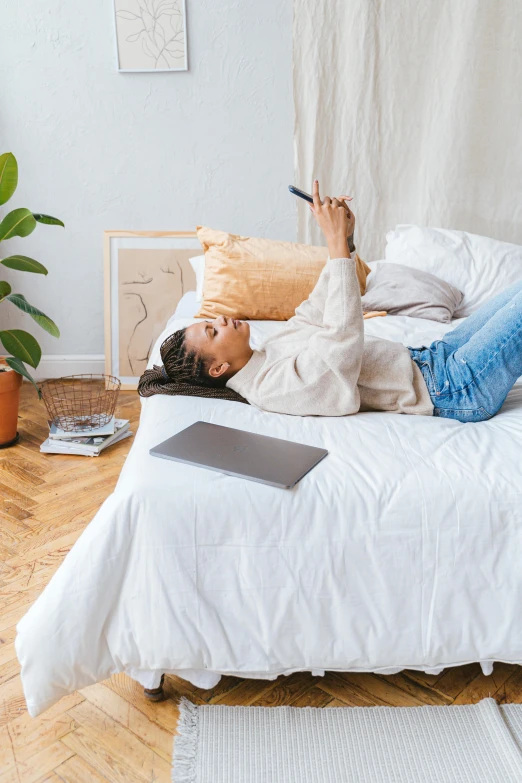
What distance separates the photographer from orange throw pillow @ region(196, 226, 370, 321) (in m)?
2.44

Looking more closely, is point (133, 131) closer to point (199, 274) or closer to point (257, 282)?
point (199, 274)

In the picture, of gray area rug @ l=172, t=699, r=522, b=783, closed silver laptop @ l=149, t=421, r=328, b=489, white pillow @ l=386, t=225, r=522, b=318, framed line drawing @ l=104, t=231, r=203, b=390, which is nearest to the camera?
gray area rug @ l=172, t=699, r=522, b=783

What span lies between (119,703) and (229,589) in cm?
35

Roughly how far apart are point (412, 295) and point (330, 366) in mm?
1111

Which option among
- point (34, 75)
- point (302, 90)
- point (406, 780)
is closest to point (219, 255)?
point (302, 90)

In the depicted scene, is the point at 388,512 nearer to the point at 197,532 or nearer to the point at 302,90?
the point at 197,532

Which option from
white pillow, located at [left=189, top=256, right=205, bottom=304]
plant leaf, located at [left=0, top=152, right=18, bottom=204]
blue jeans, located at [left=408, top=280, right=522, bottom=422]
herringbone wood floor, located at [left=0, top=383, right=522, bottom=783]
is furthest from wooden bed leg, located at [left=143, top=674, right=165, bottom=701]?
plant leaf, located at [left=0, top=152, right=18, bottom=204]

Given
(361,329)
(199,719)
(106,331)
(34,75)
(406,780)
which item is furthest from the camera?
(106,331)

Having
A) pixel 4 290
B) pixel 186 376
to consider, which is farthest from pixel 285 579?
pixel 4 290

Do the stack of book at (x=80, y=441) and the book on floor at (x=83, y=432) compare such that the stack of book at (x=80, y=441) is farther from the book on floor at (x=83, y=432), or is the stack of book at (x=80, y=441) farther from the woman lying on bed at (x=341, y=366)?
the woman lying on bed at (x=341, y=366)

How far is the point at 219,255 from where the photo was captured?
98.6 inches

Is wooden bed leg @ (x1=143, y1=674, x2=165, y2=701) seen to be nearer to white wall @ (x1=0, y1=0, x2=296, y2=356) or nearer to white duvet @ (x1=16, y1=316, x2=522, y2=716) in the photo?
white duvet @ (x1=16, y1=316, x2=522, y2=716)

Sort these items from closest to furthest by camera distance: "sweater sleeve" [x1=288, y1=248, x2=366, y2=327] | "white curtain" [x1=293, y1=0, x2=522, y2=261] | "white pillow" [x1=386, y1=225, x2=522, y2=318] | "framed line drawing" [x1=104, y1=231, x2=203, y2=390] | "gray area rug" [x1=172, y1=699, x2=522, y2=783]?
"gray area rug" [x1=172, y1=699, x2=522, y2=783], "sweater sleeve" [x1=288, y1=248, x2=366, y2=327], "white pillow" [x1=386, y1=225, x2=522, y2=318], "white curtain" [x1=293, y1=0, x2=522, y2=261], "framed line drawing" [x1=104, y1=231, x2=203, y2=390]

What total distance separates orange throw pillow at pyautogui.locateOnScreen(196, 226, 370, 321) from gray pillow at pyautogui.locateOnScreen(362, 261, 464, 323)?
0.25 m
